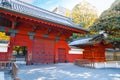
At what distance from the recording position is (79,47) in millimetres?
18922

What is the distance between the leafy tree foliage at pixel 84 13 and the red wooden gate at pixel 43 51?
55.7ft

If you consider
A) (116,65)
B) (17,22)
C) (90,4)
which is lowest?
(116,65)

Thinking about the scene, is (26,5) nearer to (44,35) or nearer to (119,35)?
(44,35)

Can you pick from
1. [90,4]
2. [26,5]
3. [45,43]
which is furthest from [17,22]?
[90,4]

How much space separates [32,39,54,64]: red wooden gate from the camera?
43.9 feet

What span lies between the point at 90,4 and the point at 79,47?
1694 centimetres

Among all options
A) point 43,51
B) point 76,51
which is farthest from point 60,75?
point 76,51

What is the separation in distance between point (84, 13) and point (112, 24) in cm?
1892

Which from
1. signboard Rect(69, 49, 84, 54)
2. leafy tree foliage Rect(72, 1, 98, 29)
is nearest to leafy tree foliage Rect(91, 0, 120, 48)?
signboard Rect(69, 49, 84, 54)

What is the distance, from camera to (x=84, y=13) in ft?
104

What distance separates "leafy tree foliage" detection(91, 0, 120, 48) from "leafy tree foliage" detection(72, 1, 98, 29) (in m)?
15.1

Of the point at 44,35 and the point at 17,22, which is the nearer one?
the point at 17,22

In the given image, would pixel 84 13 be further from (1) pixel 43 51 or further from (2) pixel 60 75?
(2) pixel 60 75

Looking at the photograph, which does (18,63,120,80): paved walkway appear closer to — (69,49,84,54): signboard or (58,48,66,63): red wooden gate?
(58,48,66,63): red wooden gate
